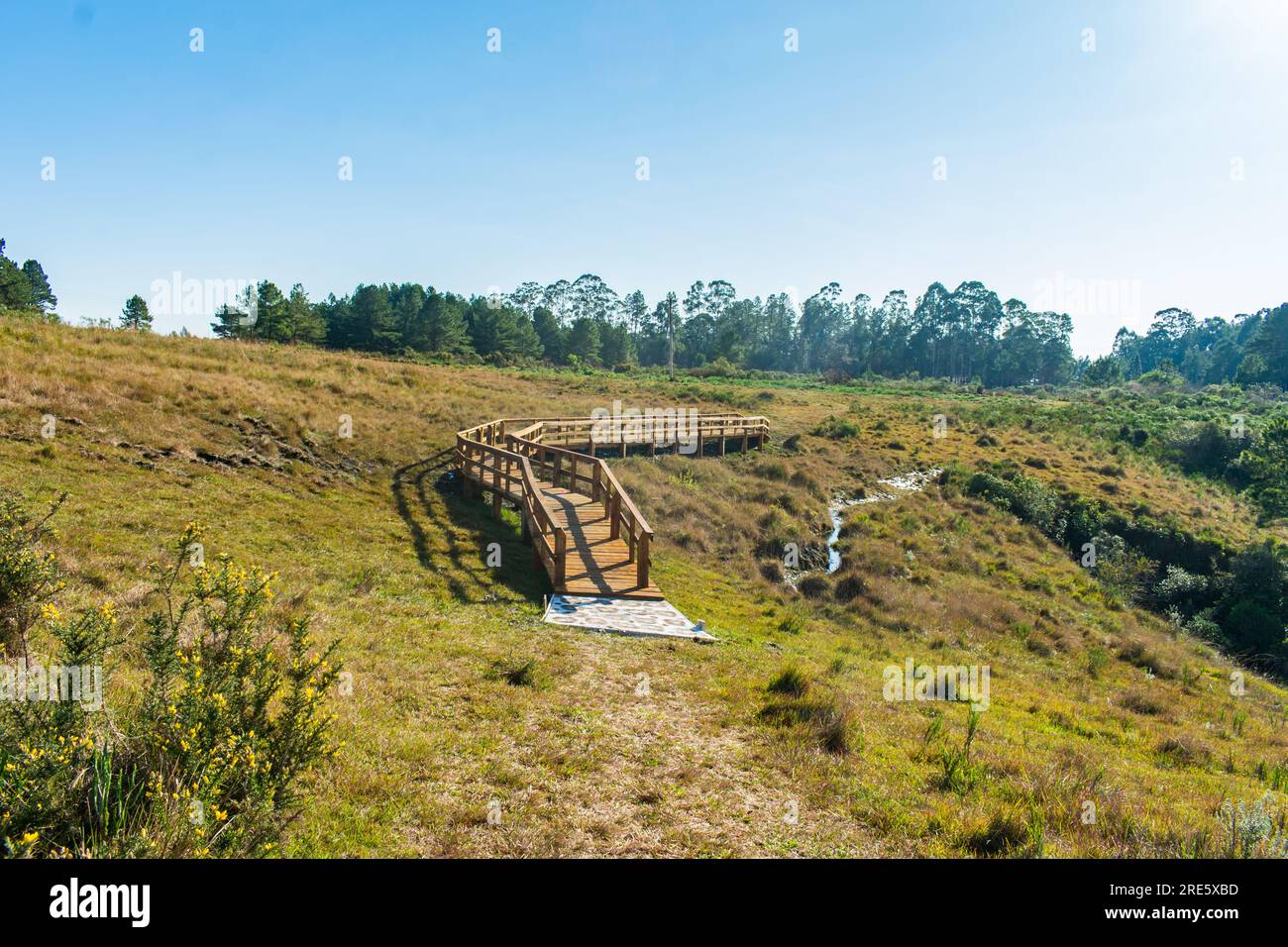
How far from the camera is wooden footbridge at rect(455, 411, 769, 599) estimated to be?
12047mm


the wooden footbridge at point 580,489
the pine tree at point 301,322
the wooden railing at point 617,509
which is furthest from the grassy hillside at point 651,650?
the pine tree at point 301,322

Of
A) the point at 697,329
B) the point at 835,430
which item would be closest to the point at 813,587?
the point at 835,430

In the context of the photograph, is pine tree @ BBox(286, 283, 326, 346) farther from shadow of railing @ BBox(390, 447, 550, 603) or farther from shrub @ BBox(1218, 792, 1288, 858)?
shrub @ BBox(1218, 792, 1288, 858)

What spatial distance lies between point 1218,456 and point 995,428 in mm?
11805

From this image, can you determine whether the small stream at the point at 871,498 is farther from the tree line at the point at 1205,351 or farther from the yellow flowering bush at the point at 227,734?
the tree line at the point at 1205,351

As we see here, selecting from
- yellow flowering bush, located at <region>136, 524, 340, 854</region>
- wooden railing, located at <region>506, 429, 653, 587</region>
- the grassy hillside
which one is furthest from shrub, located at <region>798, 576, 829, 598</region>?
yellow flowering bush, located at <region>136, 524, 340, 854</region>

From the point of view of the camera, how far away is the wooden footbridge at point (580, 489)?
1205 cm

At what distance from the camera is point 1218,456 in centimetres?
3753

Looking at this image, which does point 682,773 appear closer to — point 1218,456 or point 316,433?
point 316,433

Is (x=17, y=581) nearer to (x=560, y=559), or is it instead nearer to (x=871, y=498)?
(x=560, y=559)
